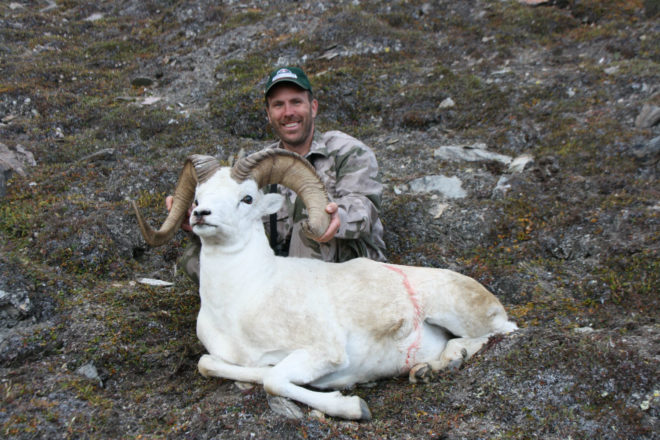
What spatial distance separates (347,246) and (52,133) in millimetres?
10275

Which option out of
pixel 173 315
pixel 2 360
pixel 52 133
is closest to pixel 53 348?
pixel 2 360

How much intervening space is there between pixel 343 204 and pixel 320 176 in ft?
2.58

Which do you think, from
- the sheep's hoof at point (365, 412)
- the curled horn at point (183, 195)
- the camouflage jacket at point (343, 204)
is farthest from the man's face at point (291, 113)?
the sheep's hoof at point (365, 412)

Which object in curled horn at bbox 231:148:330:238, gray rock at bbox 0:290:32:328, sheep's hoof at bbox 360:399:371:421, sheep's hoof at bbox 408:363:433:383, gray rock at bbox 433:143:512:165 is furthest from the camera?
gray rock at bbox 433:143:512:165

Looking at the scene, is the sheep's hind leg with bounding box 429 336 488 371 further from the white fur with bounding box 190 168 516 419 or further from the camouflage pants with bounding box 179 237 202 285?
the camouflage pants with bounding box 179 237 202 285

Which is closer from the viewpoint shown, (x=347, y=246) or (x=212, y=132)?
(x=347, y=246)

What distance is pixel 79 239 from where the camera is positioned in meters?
7.66

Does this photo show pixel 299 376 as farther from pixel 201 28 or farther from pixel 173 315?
pixel 201 28

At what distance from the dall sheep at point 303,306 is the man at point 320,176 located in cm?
82

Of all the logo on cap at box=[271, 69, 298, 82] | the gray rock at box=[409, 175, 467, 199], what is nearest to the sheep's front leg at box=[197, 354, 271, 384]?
the logo on cap at box=[271, 69, 298, 82]

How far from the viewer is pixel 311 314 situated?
4895 mm

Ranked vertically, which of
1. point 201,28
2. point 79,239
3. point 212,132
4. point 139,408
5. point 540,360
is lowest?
point 139,408

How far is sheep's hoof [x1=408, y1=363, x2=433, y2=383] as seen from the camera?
5.08 metres

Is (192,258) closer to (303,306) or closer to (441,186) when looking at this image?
(303,306)
